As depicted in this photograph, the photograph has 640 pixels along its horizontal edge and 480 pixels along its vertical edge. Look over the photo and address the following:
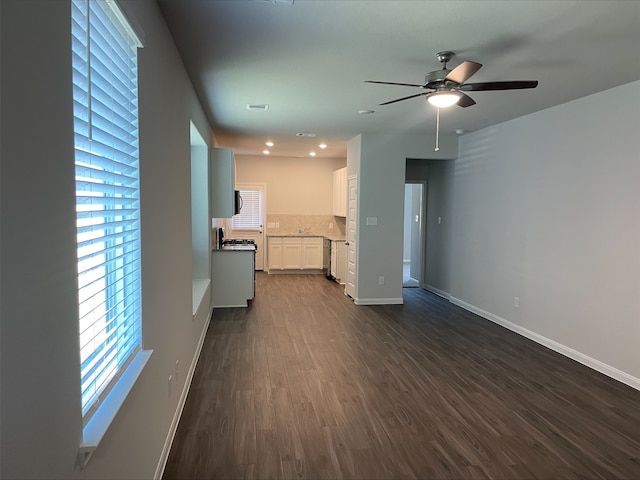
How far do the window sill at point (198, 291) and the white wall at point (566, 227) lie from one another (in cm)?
377

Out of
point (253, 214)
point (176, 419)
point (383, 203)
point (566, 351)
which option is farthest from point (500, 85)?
point (253, 214)

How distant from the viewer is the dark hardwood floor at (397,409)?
98.4 inches

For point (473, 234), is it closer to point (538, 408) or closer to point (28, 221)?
point (538, 408)

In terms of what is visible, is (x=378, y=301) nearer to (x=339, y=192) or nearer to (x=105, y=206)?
(x=339, y=192)

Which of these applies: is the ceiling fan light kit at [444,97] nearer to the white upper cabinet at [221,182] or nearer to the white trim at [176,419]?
the white trim at [176,419]

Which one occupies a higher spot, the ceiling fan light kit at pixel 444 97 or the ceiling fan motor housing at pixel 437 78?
the ceiling fan motor housing at pixel 437 78

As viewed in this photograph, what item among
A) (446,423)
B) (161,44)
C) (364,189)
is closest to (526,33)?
(161,44)

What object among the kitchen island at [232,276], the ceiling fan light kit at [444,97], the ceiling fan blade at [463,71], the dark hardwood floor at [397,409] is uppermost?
the ceiling fan blade at [463,71]

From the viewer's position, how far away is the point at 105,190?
1531 millimetres

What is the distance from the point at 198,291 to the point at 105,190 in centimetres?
332

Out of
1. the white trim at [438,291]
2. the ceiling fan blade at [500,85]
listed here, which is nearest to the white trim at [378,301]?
the white trim at [438,291]

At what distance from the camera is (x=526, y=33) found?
2699 millimetres

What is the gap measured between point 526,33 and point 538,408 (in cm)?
269

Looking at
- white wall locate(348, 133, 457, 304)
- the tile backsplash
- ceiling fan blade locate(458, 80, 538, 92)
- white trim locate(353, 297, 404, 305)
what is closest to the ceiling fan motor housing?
ceiling fan blade locate(458, 80, 538, 92)
